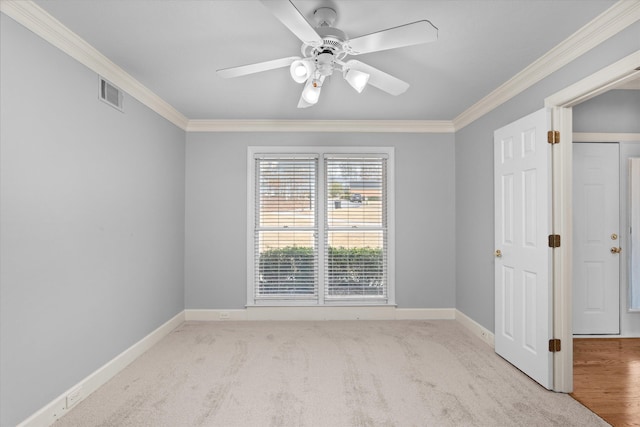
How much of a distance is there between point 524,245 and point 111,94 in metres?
3.74

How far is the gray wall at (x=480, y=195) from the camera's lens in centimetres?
290

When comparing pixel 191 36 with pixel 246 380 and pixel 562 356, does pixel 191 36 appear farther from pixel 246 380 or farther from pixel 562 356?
pixel 562 356

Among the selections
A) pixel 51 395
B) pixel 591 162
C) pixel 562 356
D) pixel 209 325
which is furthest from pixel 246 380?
pixel 591 162

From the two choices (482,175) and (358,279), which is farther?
(358,279)

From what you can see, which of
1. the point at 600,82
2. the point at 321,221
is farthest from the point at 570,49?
the point at 321,221

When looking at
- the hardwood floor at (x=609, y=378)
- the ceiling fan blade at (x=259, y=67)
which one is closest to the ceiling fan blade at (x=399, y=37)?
the ceiling fan blade at (x=259, y=67)

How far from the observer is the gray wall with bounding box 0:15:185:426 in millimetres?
1963

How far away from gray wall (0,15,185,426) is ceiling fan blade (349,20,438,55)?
1979 mm

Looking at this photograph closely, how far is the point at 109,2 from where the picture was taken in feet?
6.62

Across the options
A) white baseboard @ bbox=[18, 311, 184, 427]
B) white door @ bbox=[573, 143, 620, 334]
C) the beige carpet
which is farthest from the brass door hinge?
white baseboard @ bbox=[18, 311, 184, 427]

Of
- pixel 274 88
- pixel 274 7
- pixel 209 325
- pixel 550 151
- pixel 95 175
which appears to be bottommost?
pixel 209 325

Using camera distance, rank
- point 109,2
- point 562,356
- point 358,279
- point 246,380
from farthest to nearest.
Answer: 1. point 358,279
2. point 246,380
3. point 562,356
4. point 109,2

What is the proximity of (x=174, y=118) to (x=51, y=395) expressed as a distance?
2.95m

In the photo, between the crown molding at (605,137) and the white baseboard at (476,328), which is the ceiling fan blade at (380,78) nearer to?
the crown molding at (605,137)
